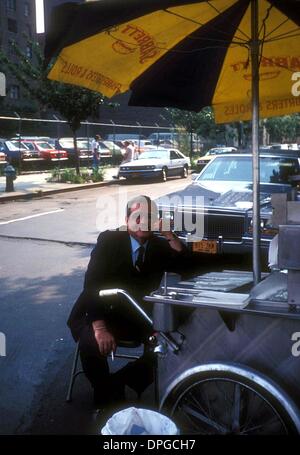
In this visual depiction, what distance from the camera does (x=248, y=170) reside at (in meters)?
9.20

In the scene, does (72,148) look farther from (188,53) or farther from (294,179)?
(294,179)

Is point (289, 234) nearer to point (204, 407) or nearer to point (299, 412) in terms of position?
point (299, 412)

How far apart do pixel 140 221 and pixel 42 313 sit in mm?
2777

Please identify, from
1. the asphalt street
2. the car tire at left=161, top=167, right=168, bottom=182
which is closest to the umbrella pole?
the asphalt street

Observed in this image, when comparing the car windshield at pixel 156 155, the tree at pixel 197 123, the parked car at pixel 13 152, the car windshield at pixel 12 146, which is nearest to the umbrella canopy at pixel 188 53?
the car windshield at pixel 156 155

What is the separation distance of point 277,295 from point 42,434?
1.86 meters

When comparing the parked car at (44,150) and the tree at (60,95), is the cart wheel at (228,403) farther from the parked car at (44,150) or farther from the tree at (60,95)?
the parked car at (44,150)

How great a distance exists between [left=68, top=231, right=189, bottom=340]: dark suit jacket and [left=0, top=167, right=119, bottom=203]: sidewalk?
13.9 m

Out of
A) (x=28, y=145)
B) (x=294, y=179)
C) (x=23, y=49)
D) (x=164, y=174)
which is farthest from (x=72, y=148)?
(x=23, y=49)

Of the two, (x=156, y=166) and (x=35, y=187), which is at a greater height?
(x=156, y=166)

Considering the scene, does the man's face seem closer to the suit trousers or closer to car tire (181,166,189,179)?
the suit trousers

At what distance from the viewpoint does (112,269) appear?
151 inches

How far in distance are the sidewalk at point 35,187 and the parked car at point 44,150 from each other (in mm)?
2847

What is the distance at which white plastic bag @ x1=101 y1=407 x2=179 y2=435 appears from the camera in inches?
98.7
